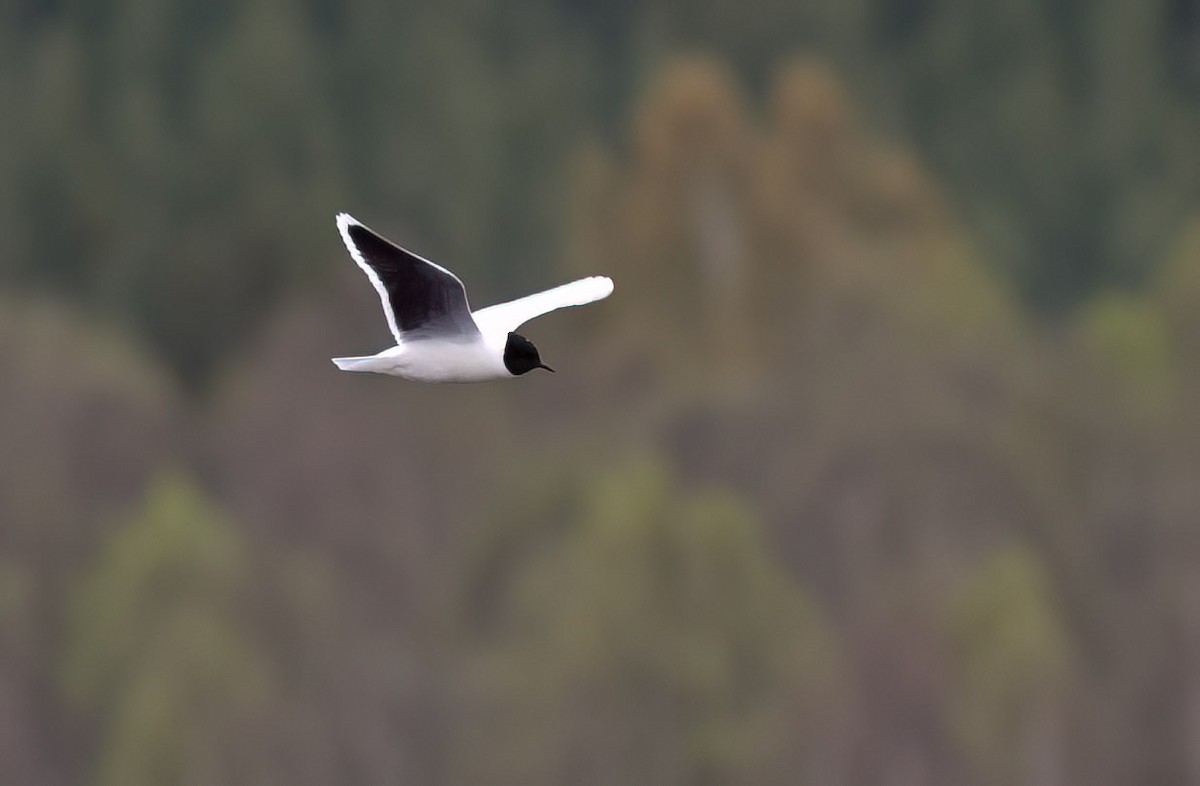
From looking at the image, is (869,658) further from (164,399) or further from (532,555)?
(164,399)

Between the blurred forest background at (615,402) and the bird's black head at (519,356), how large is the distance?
1739 cm

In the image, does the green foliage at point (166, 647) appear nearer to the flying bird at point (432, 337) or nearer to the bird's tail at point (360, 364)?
the flying bird at point (432, 337)

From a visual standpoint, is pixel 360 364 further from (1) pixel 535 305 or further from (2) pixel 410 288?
(1) pixel 535 305

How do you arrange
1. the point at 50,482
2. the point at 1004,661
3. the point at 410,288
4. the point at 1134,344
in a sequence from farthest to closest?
the point at 1134,344 < the point at 50,482 < the point at 1004,661 < the point at 410,288

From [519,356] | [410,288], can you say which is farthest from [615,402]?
[410,288]

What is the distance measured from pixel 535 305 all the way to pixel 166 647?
815 inches

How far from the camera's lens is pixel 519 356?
11.1 metres

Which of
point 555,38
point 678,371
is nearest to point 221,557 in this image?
point 678,371

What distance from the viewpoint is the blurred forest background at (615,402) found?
30578mm

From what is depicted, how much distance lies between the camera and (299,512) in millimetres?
38500

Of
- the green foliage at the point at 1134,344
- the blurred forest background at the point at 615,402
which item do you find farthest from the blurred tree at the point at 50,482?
the green foliage at the point at 1134,344

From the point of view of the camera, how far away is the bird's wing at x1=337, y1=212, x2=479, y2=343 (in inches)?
416

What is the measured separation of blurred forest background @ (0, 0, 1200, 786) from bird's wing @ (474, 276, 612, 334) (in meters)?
15.5

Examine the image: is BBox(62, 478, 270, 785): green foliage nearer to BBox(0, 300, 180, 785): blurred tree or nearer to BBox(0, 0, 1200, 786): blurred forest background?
BBox(0, 0, 1200, 786): blurred forest background
